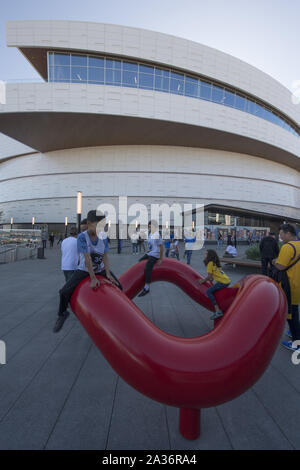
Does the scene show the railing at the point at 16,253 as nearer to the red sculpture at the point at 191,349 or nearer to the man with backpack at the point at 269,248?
the man with backpack at the point at 269,248

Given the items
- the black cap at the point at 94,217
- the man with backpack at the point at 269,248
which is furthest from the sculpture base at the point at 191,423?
the man with backpack at the point at 269,248

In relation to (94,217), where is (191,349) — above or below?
below

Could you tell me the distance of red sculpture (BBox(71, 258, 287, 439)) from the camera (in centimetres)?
164

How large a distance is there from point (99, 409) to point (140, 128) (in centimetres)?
2881

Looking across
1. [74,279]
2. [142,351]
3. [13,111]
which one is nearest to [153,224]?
[74,279]

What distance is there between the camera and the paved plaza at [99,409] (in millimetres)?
1857

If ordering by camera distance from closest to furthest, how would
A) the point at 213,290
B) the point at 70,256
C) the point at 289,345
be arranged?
1. the point at 289,345
2. the point at 213,290
3. the point at 70,256

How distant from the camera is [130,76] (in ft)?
84.4

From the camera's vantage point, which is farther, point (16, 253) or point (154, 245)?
point (16, 253)

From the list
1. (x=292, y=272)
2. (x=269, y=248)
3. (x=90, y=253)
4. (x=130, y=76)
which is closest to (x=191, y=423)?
(x=90, y=253)

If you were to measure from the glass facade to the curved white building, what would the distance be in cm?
11

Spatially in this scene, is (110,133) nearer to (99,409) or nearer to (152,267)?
(152,267)

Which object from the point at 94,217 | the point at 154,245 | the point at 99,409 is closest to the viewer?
the point at 99,409

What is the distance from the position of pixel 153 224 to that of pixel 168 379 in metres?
4.02
